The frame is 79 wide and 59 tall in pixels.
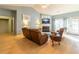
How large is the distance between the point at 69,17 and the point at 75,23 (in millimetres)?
798

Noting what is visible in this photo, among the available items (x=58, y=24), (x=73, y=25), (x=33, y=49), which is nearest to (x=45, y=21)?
(x=58, y=24)

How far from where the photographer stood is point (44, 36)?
5.92 metres

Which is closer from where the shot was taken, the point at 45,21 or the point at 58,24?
the point at 58,24

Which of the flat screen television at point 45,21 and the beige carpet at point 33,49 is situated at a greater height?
the flat screen television at point 45,21

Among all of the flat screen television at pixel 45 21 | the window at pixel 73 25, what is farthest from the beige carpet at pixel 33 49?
the flat screen television at pixel 45 21

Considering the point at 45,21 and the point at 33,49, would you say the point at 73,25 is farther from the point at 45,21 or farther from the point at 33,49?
the point at 33,49

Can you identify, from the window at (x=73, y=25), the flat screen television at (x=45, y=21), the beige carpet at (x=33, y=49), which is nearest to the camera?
the beige carpet at (x=33, y=49)

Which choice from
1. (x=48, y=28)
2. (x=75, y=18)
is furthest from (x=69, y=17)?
(x=48, y=28)

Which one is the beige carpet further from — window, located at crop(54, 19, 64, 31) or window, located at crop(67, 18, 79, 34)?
window, located at crop(54, 19, 64, 31)

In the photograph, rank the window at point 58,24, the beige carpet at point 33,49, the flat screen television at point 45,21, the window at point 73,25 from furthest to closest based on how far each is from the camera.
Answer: the flat screen television at point 45,21, the window at point 58,24, the window at point 73,25, the beige carpet at point 33,49

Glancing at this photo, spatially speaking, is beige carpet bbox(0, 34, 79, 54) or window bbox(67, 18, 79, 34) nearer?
beige carpet bbox(0, 34, 79, 54)

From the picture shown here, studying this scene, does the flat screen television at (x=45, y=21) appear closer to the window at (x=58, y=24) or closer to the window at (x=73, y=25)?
the window at (x=58, y=24)

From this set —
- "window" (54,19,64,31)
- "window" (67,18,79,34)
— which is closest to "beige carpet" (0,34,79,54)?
"window" (67,18,79,34)
